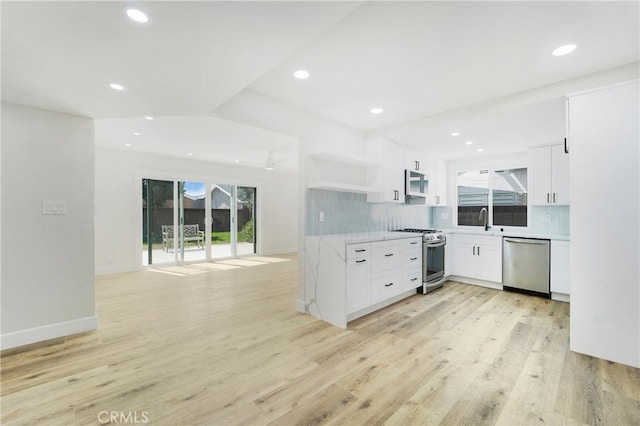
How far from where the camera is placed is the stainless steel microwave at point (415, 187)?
173 inches

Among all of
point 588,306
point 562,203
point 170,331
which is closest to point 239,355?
point 170,331

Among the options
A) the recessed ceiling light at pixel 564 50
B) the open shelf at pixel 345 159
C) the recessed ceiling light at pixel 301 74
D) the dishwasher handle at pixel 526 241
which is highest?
the recessed ceiling light at pixel 301 74

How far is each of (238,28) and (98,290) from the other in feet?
15.2

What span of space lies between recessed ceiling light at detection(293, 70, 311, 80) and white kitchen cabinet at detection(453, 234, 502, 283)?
3.86m

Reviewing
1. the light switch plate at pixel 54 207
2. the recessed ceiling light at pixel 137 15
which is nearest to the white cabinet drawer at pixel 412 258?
the recessed ceiling light at pixel 137 15

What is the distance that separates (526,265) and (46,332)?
587 cm

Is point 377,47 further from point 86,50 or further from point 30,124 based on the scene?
point 30,124

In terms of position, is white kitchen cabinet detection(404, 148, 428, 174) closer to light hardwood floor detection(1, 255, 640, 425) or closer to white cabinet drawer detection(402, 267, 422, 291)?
white cabinet drawer detection(402, 267, 422, 291)

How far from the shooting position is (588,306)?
7.72 ft

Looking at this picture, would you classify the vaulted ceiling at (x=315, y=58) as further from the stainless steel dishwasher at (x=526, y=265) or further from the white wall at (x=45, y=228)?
the stainless steel dishwasher at (x=526, y=265)

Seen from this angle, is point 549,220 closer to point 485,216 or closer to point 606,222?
point 485,216

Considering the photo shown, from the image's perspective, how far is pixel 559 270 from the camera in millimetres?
3848

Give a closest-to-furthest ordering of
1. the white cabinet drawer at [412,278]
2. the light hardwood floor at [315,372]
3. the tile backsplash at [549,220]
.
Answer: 1. the light hardwood floor at [315,372]
2. the white cabinet drawer at [412,278]
3. the tile backsplash at [549,220]

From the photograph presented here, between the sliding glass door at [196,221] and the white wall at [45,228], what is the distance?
11.4 ft
